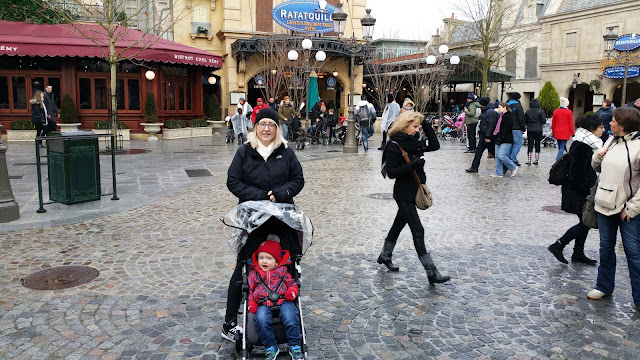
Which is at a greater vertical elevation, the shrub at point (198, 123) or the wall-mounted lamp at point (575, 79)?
the wall-mounted lamp at point (575, 79)

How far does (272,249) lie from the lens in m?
3.74

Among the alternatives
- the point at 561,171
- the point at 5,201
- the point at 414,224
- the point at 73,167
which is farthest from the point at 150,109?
the point at 561,171

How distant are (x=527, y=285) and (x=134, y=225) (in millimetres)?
5185

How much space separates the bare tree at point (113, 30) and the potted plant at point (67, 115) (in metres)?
2.17

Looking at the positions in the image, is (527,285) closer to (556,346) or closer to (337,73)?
(556,346)

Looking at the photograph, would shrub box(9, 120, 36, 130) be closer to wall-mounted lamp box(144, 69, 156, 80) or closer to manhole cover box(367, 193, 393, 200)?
wall-mounted lamp box(144, 69, 156, 80)

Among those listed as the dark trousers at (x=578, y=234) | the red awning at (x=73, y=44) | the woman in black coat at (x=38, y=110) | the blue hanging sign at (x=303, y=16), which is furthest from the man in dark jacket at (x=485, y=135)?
the blue hanging sign at (x=303, y=16)

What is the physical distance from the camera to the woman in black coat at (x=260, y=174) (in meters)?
3.93

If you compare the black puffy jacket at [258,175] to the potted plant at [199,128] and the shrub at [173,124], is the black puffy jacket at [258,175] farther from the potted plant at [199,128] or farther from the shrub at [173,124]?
the potted plant at [199,128]

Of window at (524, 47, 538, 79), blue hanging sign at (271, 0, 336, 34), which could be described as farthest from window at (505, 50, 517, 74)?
blue hanging sign at (271, 0, 336, 34)

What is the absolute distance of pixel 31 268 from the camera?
556 centimetres

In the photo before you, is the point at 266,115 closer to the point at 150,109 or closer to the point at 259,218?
the point at 259,218

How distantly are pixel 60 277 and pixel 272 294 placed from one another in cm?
280

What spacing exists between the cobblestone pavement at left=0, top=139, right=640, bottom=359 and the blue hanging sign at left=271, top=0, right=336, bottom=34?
2219 centimetres
